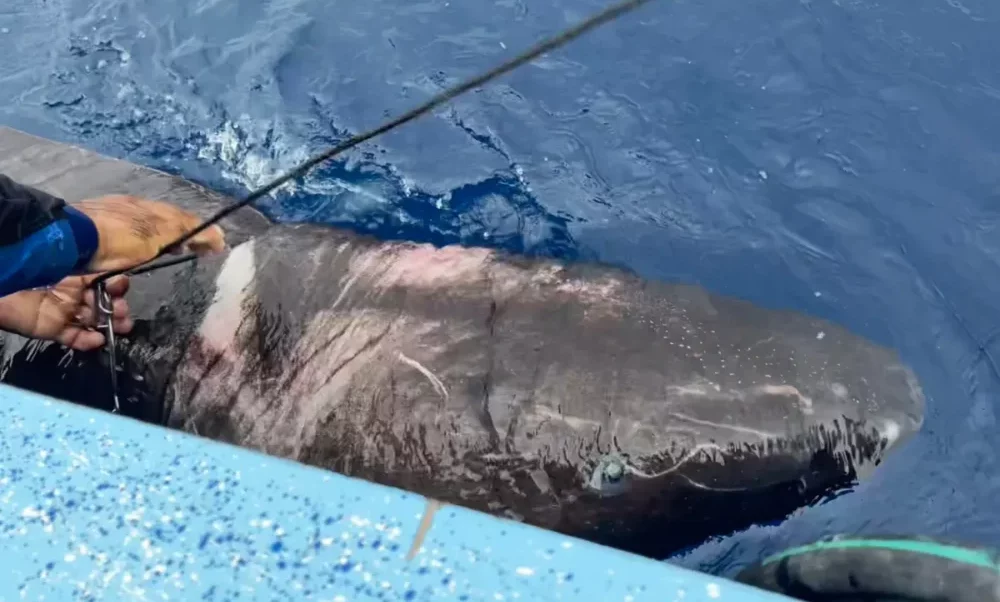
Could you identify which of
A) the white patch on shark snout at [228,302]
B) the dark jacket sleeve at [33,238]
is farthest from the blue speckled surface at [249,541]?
the white patch on shark snout at [228,302]

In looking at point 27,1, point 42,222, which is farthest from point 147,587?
point 27,1

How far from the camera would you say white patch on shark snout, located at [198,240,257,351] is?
396 cm

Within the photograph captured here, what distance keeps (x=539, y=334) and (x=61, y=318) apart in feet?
5.94

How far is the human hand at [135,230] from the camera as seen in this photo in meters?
3.65

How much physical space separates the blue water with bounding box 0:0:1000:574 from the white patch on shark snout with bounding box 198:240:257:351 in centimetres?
102

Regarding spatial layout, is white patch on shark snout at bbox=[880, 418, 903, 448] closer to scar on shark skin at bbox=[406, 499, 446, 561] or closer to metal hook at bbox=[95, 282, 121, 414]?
scar on shark skin at bbox=[406, 499, 446, 561]

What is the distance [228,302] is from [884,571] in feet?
8.56

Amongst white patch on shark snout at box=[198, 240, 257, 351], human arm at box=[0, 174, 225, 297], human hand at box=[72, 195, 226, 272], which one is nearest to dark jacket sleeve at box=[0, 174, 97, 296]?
human arm at box=[0, 174, 225, 297]

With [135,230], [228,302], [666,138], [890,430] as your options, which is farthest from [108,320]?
[666,138]

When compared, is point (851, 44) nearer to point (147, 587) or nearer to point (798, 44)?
point (798, 44)

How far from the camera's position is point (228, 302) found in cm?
400

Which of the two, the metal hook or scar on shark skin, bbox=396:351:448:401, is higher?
scar on shark skin, bbox=396:351:448:401

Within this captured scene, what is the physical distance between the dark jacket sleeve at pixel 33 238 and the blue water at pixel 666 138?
1.85 meters

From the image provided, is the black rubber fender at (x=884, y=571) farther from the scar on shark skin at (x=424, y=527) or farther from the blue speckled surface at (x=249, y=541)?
the scar on shark skin at (x=424, y=527)
